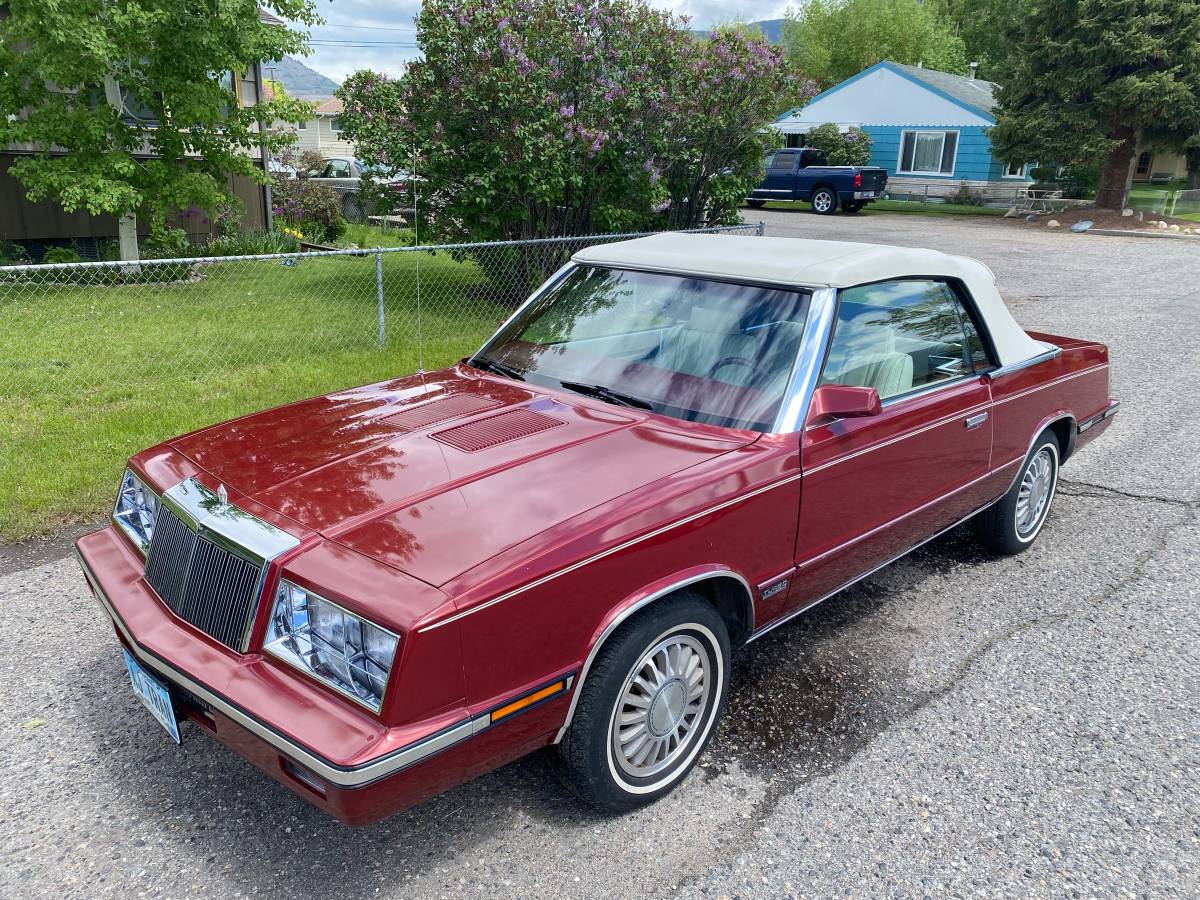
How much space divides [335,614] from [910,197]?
33694mm

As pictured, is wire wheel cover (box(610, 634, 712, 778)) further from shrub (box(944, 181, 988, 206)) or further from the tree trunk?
shrub (box(944, 181, 988, 206))

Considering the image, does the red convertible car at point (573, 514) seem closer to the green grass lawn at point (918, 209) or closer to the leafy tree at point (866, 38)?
the green grass lawn at point (918, 209)

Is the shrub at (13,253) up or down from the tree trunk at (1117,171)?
down

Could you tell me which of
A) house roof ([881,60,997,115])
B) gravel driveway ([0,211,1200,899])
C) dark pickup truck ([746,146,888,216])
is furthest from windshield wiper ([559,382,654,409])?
house roof ([881,60,997,115])

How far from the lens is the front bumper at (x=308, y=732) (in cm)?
216

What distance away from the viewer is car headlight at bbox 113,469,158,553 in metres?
3.06

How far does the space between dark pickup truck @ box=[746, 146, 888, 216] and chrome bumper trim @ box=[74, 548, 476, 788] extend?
25.9m

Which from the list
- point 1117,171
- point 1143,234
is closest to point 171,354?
point 1143,234

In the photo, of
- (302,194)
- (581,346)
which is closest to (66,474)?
(581,346)

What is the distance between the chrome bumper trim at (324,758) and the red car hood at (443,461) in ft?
1.28

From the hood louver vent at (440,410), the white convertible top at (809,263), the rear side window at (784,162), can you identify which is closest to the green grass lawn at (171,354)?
the hood louver vent at (440,410)

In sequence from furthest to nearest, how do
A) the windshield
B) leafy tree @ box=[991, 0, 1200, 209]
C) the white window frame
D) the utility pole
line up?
the white window frame
leafy tree @ box=[991, 0, 1200, 209]
the utility pole
the windshield

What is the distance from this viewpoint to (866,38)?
148 ft

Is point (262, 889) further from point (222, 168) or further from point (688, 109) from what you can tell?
point (222, 168)
